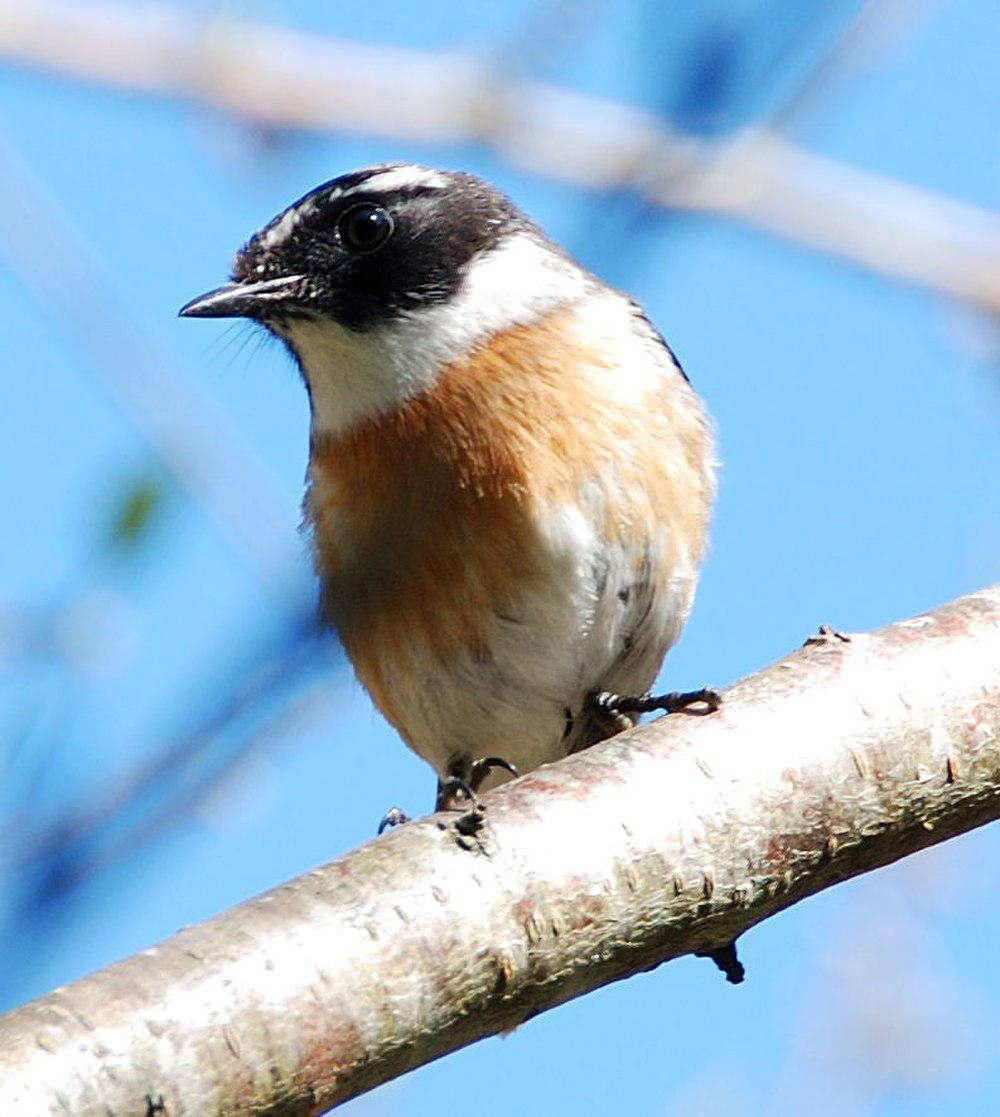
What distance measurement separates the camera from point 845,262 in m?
5.76

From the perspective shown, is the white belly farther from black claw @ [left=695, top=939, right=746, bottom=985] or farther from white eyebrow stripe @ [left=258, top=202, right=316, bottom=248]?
black claw @ [left=695, top=939, right=746, bottom=985]

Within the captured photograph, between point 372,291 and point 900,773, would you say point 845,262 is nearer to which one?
point 372,291

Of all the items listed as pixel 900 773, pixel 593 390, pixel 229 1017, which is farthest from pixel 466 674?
pixel 229 1017

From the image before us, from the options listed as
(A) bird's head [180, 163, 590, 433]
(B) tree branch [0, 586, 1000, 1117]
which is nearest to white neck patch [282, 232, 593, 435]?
(A) bird's head [180, 163, 590, 433]

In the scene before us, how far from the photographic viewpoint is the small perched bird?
5.30 m

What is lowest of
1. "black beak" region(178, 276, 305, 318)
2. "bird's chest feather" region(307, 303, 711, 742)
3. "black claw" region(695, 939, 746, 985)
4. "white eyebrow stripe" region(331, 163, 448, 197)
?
"black claw" region(695, 939, 746, 985)

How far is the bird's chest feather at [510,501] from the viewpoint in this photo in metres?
5.27

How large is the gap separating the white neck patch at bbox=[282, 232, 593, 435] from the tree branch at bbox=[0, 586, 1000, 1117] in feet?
6.23

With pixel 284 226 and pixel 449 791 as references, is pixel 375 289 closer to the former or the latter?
pixel 284 226

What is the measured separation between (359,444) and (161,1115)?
2.97 meters

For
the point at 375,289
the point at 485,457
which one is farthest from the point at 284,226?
the point at 485,457

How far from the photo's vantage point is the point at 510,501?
5254 mm

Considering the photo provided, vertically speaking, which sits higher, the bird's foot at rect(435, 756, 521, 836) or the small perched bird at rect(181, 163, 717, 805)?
the small perched bird at rect(181, 163, 717, 805)

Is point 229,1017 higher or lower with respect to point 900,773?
lower
